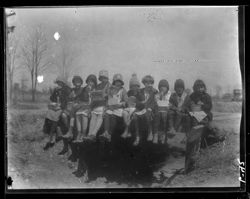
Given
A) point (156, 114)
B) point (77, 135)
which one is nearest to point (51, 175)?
point (77, 135)

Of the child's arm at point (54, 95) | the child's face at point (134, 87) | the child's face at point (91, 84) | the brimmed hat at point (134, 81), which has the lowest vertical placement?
the child's arm at point (54, 95)

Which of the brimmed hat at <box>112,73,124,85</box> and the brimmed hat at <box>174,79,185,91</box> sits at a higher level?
the brimmed hat at <box>112,73,124,85</box>

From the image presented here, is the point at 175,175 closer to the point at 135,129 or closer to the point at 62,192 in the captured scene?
the point at 135,129

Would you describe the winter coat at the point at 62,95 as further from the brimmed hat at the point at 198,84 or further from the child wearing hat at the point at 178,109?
the brimmed hat at the point at 198,84

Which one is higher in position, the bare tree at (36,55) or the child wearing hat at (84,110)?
the bare tree at (36,55)

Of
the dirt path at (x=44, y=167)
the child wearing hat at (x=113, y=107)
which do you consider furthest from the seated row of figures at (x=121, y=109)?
the dirt path at (x=44, y=167)

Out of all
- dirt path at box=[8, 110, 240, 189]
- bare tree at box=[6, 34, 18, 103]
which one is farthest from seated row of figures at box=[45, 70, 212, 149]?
bare tree at box=[6, 34, 18, 103]

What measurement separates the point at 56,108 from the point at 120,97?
16.2 inches

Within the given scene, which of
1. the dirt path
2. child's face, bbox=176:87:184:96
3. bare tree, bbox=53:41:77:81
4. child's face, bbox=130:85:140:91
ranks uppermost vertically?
Result: bare tree, bbox=53:41:77:81

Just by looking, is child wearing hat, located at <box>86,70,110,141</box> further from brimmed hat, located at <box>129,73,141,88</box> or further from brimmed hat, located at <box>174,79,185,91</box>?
brimmed hat, located at <box>174,79,185,91</box>

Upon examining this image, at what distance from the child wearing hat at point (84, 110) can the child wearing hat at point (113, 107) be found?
4.6 inches

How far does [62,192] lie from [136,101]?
74 cm

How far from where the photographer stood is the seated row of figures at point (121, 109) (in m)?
2.32

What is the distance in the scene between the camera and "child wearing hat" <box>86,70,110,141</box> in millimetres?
2314
